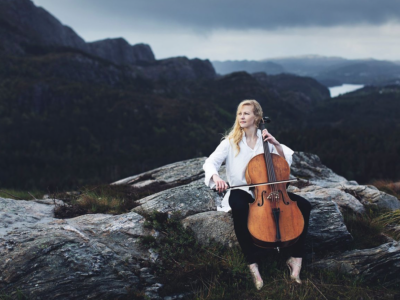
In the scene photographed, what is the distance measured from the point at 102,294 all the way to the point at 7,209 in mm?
2809

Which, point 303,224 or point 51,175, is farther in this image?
point 51,175

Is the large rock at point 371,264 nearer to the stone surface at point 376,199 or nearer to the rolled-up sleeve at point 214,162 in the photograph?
the rolled-up sleeve at point 214,162

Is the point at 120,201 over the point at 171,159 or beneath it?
over

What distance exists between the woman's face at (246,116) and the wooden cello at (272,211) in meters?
0.91

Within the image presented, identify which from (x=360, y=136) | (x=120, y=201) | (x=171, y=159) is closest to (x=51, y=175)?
(x=171, y=159)

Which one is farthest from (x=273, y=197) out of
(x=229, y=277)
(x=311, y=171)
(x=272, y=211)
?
(x=311, y=171)

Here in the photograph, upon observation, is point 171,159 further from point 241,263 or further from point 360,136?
point 241,263

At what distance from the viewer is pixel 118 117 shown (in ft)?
440

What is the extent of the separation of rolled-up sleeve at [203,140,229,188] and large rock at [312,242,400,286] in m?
2.16

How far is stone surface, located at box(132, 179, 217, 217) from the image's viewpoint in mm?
5975

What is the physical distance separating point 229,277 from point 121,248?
171 centimetres

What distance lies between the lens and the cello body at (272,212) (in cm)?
422

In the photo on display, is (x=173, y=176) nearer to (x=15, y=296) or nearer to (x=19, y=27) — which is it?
(x=15, y=296)

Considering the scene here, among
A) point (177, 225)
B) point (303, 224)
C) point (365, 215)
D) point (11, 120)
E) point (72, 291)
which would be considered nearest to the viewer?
point (72, 291)
